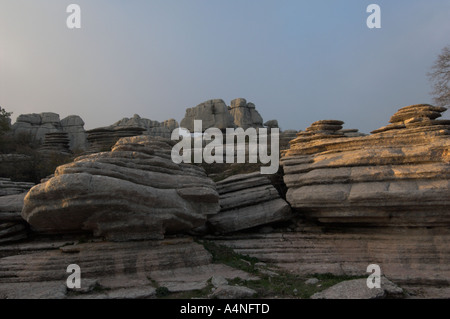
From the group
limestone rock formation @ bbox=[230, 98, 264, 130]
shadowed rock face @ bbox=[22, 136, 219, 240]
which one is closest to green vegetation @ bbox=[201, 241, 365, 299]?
shadowed rock face @ bbox=[22, 136, 219, 240]

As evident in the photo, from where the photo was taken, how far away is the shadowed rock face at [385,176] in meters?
8.30

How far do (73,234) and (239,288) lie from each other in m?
5.33

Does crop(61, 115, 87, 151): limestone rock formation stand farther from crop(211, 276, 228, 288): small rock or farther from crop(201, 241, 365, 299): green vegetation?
crop(211, 276, 228, 288): small rock

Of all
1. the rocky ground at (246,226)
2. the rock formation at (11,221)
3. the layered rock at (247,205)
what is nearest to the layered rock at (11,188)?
the rock formation at (11,221)

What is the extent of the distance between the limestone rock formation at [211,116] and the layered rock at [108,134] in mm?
11126

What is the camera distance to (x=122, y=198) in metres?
7.57

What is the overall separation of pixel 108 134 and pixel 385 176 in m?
21.4

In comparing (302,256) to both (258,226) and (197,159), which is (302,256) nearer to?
(258,226)

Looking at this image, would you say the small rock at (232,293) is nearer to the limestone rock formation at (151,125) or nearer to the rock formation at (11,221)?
the rock formation at (11,221)

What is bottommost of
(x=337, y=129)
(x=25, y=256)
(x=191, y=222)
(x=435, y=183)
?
(x=25, y=256)

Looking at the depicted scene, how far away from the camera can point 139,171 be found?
28.1ft

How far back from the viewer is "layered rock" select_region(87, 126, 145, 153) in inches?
960

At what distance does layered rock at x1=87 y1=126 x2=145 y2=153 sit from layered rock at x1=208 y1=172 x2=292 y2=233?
1505 centimetres

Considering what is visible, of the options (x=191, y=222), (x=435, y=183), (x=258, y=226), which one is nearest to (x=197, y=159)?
(x=258, y=226)
